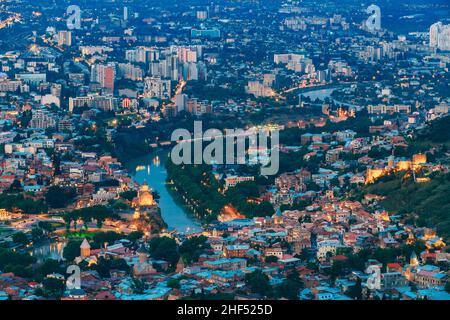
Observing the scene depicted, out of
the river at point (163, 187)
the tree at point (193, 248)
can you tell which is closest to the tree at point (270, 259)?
the tree at point (193, 248)

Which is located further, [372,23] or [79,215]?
[372,23]

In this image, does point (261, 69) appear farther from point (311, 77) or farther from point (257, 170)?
point (257, 170)

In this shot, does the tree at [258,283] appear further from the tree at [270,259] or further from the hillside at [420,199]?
the hillside at [420,199]

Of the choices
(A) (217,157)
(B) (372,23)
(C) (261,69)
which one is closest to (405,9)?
(B) (372,23)

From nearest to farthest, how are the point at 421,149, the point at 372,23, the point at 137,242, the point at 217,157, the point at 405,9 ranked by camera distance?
the point at 137,242 → the point at 421,149 → the point at 217,157 → the point at 372,23 → the point at 405,9

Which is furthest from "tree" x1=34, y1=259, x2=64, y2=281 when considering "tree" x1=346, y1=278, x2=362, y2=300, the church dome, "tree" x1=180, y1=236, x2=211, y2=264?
the church dome

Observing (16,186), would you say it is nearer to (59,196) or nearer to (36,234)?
(59,196)
